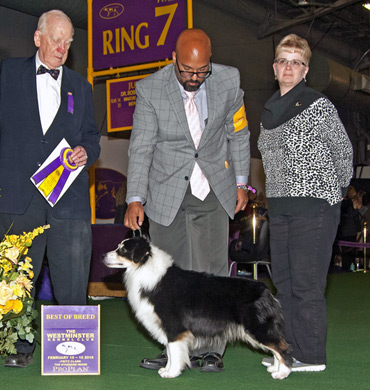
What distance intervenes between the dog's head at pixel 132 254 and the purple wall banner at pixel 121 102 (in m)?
4.13

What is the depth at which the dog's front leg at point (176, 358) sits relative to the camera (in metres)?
3.00

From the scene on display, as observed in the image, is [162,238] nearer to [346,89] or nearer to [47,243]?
[47,243]

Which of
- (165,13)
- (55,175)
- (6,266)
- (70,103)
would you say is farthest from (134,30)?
(6,266)

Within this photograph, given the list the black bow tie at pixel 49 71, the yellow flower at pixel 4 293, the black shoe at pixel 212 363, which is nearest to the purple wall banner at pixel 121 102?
the black bow tie at pixel 49 71

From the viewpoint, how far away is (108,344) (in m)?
4.05

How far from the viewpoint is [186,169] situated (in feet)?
10.6

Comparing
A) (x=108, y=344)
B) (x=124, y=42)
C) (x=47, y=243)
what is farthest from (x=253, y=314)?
(x=124, y=42)

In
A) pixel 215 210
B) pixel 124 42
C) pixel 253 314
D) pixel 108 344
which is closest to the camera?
pixel 253 314

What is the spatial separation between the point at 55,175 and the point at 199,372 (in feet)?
4.14

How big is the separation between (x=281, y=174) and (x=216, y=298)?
2.42 feet

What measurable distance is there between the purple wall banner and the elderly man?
401 centimetres

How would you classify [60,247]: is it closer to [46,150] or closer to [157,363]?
[46,150]

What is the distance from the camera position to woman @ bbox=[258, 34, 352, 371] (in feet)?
10.1

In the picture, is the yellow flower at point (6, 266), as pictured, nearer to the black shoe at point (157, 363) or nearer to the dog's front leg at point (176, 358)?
the dog's front leg at point (176, 358)
